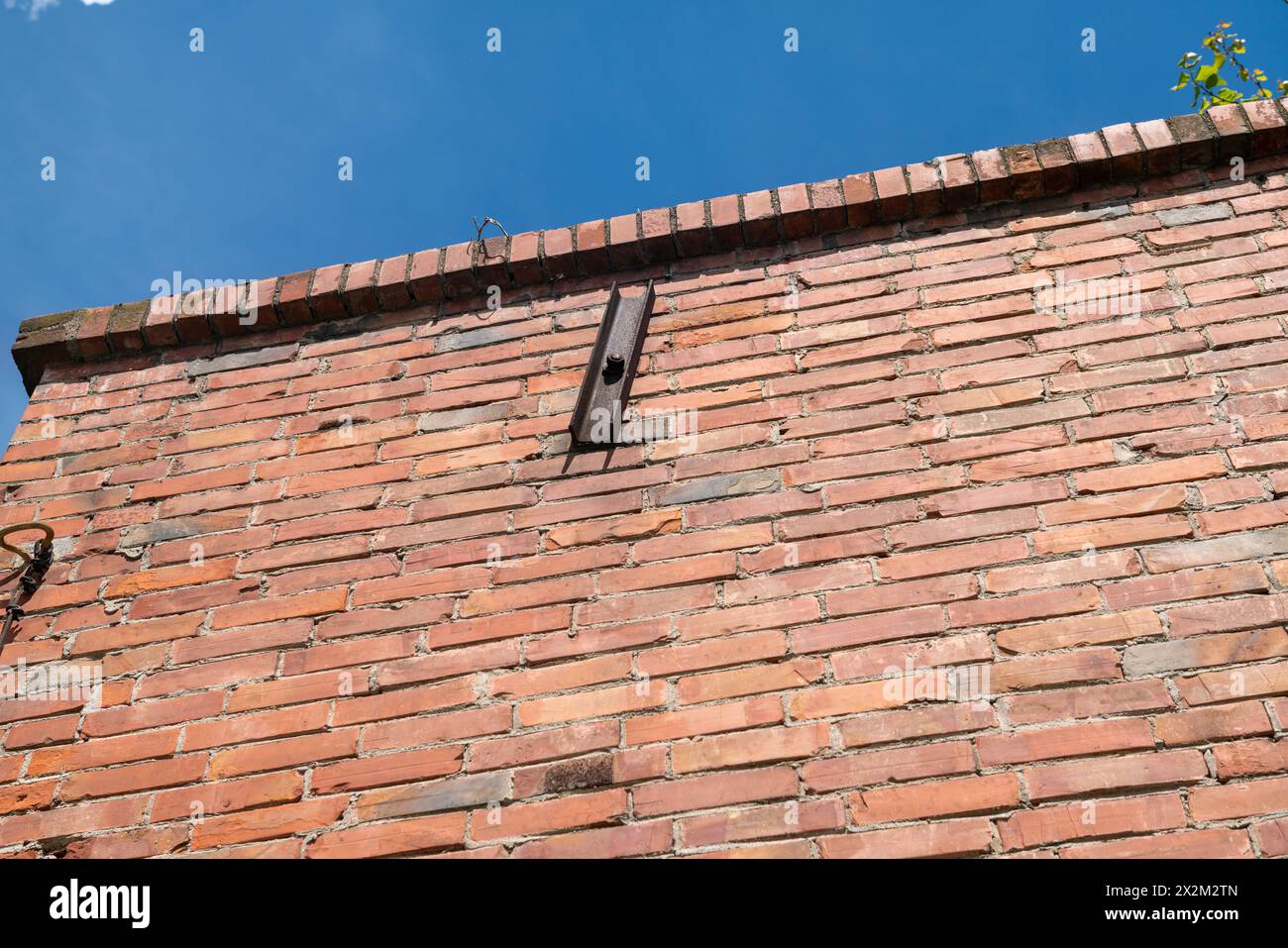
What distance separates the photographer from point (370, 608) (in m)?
2.40

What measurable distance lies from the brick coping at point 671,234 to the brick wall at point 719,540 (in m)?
0.01

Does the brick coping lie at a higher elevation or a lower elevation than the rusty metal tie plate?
higher

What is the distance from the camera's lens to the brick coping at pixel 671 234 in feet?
9.80

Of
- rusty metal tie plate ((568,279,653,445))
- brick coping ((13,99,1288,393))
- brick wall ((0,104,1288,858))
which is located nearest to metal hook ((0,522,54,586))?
brick wall ((0,104,1288,858))

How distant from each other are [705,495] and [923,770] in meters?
0.84

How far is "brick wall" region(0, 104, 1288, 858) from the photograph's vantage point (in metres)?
1.96

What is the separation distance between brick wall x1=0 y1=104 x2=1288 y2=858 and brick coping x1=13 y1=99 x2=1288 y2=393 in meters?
0.01

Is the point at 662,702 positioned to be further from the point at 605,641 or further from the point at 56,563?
the point at 56,563

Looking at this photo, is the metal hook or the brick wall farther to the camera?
the metal hook

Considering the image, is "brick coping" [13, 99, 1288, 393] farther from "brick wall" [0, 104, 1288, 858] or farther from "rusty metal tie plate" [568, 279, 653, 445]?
"rusty metal tie plate" [568, 279, 653, 445]

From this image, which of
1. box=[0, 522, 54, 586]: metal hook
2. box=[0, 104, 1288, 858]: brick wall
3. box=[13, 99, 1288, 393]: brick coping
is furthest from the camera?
box=[13, 99, 1288, 393]: brick coping

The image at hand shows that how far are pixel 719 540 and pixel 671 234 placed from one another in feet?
3.85

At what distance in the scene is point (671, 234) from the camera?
3.10 metres

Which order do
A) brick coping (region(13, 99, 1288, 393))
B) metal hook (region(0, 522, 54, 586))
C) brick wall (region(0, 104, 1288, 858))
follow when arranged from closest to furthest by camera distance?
brick wall (region(0, 104, 1288, 858)) < metal hook (region(0, 522, 54, 586)) < brick coping (region(13, 99, 1288, 393))
